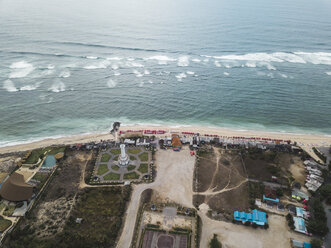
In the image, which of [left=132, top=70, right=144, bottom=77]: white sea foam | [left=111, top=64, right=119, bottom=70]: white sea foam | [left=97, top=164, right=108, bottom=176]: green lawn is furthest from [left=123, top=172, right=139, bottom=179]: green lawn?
[left=111, top=64, right=119, bottom=70]: white sea foam

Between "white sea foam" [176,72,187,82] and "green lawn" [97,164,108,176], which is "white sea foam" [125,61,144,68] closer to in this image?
"white sea foam" [176,72,187,82]

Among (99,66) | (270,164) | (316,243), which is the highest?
(99,66)

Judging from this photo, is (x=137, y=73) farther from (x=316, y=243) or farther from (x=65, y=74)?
(x=316, y=243)

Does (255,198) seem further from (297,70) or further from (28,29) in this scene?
(28,29)

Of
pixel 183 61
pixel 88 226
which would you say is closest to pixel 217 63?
pixel 183 61

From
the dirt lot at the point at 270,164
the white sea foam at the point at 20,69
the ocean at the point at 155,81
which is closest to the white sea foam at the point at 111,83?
the ocean at the point at 155,81
